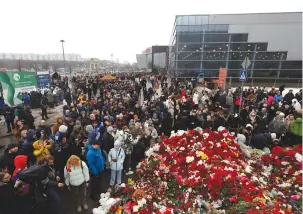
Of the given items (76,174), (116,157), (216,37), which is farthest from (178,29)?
(76,174)

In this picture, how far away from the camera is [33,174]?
3.85m

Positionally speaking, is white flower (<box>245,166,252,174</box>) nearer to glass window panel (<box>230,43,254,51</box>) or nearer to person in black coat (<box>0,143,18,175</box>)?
person in black coat (<box>0,143,18,175</box>)

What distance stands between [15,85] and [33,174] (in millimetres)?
12691

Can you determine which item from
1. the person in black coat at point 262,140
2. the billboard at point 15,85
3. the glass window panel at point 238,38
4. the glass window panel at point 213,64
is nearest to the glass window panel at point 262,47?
the glass window panel at point 238,38

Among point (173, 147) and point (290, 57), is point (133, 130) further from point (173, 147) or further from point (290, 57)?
point (290, 57)

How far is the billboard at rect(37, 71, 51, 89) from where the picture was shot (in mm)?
17172

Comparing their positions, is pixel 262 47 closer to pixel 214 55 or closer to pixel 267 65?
pixel 267 65

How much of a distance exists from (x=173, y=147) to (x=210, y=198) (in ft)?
7.04

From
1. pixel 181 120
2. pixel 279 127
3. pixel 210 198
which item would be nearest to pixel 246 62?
pixel 279 127

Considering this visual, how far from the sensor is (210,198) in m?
4.70

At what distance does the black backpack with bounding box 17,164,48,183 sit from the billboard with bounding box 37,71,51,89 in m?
15.4

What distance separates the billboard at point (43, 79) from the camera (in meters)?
17.2

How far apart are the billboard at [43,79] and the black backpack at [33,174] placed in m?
15.4

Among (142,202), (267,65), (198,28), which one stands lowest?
(142,202)
